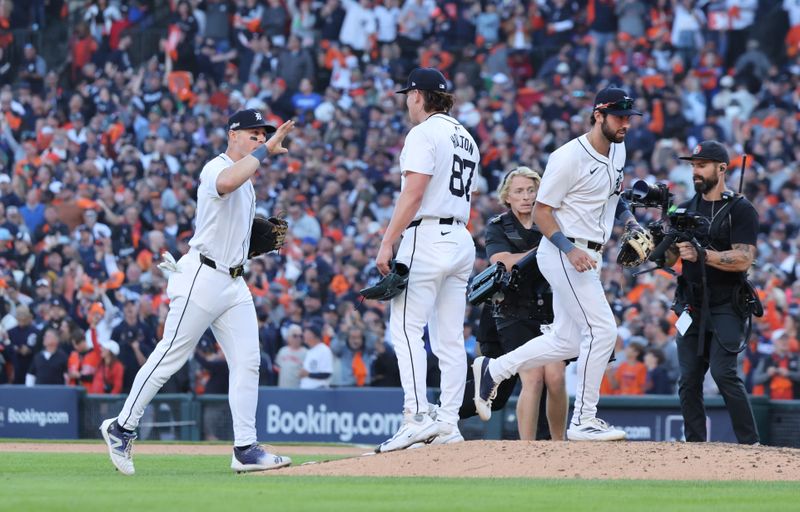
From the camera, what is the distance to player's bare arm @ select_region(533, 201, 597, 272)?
9164mm

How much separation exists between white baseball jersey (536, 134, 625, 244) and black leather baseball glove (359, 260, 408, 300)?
102 cm

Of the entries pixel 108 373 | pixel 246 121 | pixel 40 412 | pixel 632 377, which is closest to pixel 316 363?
pixel 108 373

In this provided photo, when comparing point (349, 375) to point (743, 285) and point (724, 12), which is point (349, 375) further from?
point (724, 12)

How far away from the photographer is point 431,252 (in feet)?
30.4

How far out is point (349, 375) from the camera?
1720cm

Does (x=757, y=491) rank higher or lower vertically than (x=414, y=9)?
lower

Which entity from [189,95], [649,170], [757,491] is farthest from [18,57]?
[757,491]

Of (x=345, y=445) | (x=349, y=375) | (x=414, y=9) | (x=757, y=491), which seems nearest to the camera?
(x=757, y=491)

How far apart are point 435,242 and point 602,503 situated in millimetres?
2620

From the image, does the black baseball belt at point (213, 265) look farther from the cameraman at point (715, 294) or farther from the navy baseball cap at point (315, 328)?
the navy baseball cap at point (315, 328)

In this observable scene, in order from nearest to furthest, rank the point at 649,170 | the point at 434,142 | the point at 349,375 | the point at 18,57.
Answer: the point at 434,142, the point at 349,375, the point at 649,170, the point at 18,57

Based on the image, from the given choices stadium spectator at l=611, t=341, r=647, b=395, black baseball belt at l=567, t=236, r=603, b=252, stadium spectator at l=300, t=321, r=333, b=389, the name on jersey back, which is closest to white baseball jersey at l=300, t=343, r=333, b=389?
stadium spectator at l=300, t=321, r=333, b=389

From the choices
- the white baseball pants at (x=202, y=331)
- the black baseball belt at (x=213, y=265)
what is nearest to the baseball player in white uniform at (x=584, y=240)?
the white baseball pants at (x=202, y=331)

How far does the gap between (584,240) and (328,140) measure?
14.3 m
